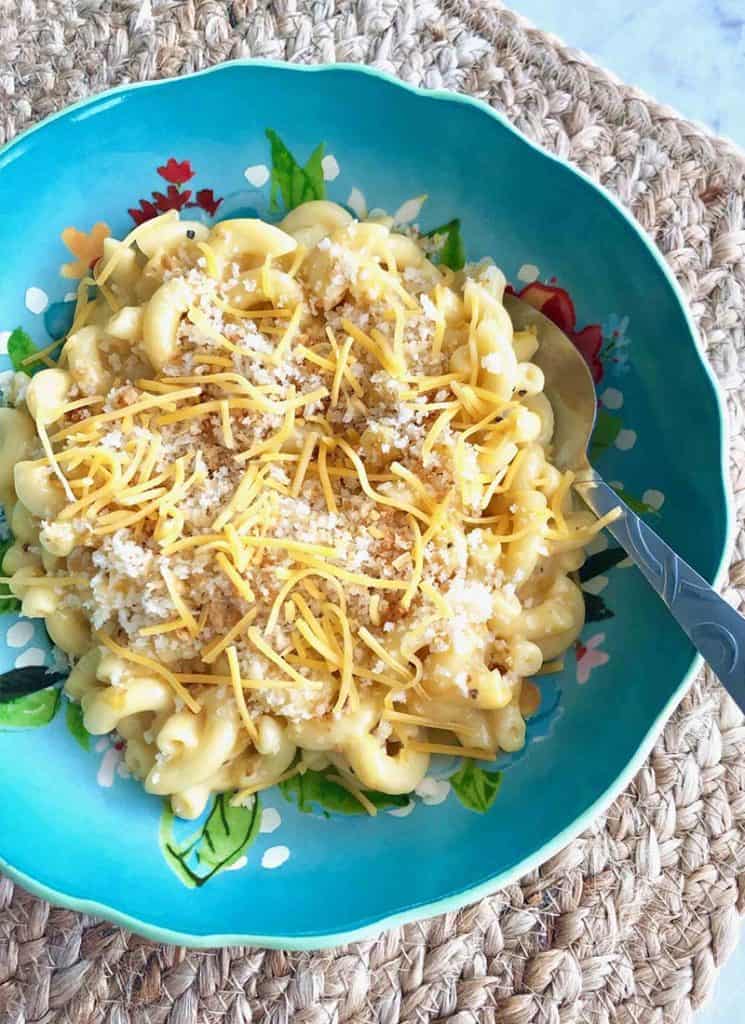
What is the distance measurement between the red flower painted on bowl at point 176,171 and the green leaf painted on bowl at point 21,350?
14.2 inches

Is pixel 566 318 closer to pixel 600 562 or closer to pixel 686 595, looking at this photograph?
pixel 600 562

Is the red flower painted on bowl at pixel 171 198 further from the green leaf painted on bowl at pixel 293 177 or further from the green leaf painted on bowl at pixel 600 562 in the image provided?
the green leaf painted on bowl at pixel 600 562

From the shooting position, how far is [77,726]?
156 cm

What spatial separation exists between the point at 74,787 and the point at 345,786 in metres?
0.42

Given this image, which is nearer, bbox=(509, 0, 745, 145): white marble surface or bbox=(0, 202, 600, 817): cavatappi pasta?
bbox=(0, 202, 600, 817): cavatappi pasta

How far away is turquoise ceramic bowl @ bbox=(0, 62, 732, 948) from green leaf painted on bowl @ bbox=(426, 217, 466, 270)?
0.7 inches

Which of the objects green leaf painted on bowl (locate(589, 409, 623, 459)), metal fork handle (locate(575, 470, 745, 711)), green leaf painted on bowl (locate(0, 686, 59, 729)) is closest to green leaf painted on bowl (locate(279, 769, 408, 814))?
green leaf painted on bowl (locate(0, 686, 59, 729))

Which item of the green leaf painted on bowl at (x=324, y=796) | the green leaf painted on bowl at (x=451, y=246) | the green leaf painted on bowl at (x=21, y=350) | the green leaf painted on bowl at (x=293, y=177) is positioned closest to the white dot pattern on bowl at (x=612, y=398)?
the green leaf painted on bowl at (x=451, y=246)

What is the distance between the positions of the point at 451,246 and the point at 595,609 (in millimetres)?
664

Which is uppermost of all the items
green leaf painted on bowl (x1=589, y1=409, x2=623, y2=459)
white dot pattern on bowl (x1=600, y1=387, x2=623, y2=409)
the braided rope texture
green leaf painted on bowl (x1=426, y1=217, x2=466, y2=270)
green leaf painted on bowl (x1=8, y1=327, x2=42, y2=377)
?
green leaf painted on bowl (x1=426, y1=217, x2=466, y2=270)

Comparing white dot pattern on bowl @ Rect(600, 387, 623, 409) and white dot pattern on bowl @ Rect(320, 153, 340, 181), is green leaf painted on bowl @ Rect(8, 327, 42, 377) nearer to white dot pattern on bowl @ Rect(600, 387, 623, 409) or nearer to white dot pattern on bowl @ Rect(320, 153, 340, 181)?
white dot pattern on bowl @ Rect(320, 153, 340, 181)

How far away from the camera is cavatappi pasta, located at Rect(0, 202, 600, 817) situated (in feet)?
4.59

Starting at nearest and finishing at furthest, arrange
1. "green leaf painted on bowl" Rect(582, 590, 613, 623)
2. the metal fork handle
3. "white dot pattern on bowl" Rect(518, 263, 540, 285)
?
the metal fork handle → "green leaf painted on bowl" Rect(582, 590, 613, 623) → "white dot pattern on bowl" Rect(518, 263, 540, 285)

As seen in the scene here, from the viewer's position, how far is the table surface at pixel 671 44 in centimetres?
227
